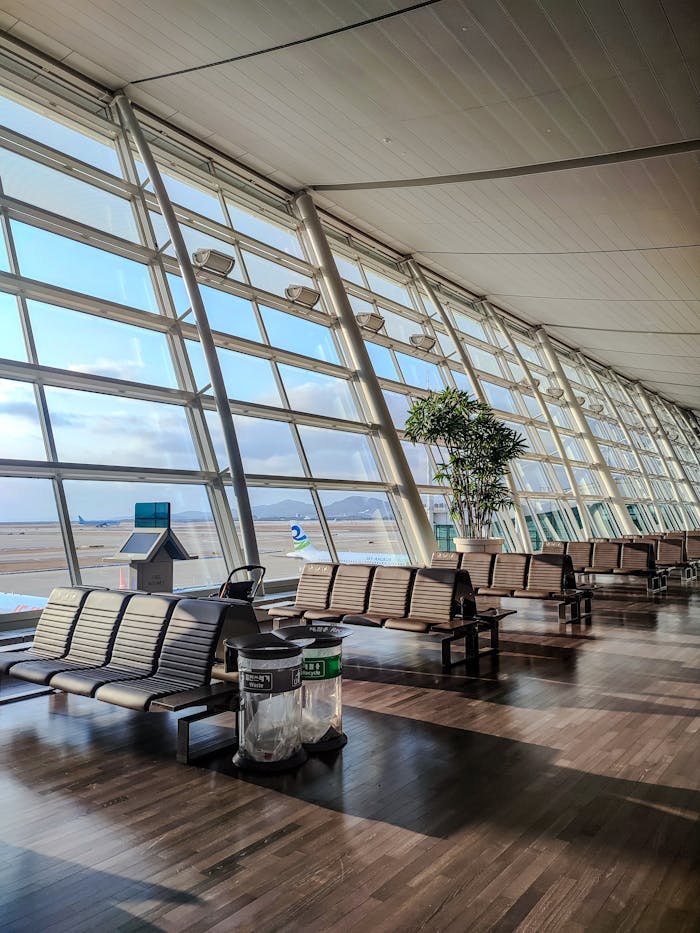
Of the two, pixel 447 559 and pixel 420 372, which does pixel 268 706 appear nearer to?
pixel 447 559

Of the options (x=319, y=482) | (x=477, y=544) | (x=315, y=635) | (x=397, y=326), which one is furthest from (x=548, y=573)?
(x=397, y=326)

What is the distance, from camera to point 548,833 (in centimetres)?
308

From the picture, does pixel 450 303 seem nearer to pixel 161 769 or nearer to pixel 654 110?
pixel 654 110

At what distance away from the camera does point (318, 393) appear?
1229 cm

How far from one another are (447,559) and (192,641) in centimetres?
700

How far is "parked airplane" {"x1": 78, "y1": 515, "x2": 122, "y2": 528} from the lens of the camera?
7.92 m

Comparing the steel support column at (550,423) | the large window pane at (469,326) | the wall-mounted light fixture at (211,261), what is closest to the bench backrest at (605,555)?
the steel support column at (550,423)

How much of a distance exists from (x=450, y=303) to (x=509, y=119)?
10.1 metres

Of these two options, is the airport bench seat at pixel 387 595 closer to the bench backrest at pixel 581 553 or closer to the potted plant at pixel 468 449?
the potted plant at pixel 468 449

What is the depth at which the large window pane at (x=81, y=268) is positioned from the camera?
8.58m

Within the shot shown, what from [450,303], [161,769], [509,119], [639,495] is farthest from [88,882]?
[639,495]

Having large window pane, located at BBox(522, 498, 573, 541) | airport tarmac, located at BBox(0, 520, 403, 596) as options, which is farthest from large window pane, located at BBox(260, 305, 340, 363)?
large window pane, located at BBox(522, 498, 573, 541)

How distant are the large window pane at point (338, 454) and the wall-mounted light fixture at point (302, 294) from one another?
94.8 inches

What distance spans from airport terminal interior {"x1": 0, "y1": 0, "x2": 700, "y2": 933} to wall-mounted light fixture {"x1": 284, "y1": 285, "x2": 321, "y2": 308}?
0.06m
